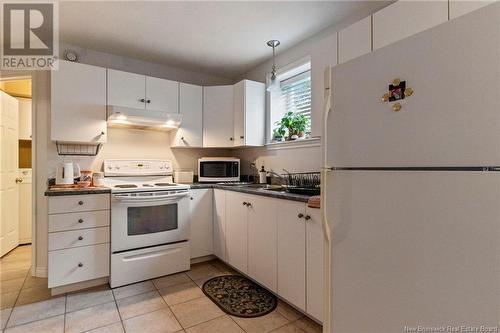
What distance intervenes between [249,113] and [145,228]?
5.43 feet

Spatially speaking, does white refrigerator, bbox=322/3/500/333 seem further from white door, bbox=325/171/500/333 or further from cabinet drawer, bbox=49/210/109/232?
cabinet drawer, bbox=49/210/109/232

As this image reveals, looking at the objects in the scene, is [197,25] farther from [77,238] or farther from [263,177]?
[77,238]

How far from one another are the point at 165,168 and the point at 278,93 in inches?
64.2

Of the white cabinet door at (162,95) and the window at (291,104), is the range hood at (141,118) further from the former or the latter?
the window at (291,104)

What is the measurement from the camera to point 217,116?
10.5 ft

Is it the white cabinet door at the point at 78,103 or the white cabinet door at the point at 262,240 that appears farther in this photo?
the white cabinet door at the point at 78,103

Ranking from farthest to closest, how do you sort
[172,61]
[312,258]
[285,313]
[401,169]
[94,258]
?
[172,61], [94,258], [285,313], [312,258], [401,169]

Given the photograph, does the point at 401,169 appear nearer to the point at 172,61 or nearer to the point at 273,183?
the point at 273,183

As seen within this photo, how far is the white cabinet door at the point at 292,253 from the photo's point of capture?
1.77 m

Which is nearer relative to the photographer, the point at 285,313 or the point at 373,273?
the point at 373,273

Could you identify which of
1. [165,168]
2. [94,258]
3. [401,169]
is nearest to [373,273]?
[401,169]

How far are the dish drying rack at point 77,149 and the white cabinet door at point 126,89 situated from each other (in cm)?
54

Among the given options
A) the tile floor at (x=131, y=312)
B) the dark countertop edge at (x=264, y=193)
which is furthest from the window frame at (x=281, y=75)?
the tile floor at (x=131, y=312)

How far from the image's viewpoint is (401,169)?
854 mm
